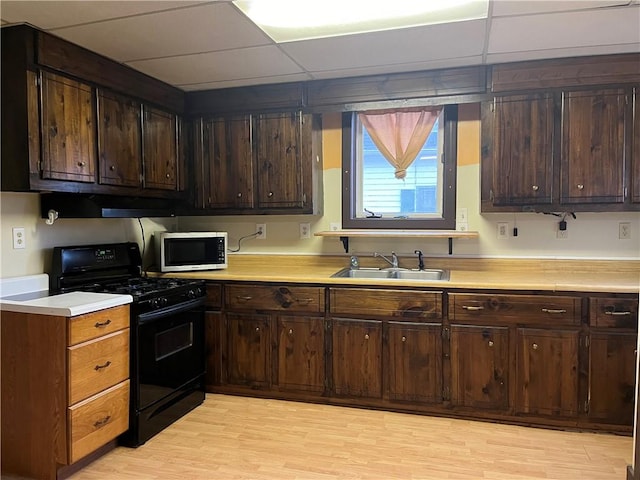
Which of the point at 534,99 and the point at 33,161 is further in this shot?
the point at 534,99

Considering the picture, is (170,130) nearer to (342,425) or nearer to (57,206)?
(57,206)

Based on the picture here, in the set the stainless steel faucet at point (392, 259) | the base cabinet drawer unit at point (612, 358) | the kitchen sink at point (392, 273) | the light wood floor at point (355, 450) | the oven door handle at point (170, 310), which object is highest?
the stainless steel faucet at point (392, 259)

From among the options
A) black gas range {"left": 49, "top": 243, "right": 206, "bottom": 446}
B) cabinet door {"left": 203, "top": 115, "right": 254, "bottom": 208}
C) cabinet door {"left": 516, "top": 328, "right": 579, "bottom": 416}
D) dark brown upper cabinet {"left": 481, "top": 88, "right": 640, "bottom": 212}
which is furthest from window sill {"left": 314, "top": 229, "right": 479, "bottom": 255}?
black gas range {"left": 49, "top": 243, "right": 206, "bottom": 446}

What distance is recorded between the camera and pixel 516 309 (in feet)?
8.84

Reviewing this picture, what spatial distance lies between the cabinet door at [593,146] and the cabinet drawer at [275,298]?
1.71 metres

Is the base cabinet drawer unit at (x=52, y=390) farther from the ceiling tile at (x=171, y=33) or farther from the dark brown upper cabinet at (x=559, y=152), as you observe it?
the dark brown upper cabinet at (x=559, y=152)

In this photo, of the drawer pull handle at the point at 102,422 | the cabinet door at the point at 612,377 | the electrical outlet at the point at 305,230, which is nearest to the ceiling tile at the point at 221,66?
the electrical outlet at the point at 305,230

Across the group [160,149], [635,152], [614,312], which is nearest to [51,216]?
[160,149]

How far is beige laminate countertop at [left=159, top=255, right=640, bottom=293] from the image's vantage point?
2.67 metres

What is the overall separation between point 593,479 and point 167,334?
93.8 inches

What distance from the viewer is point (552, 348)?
2662 mm

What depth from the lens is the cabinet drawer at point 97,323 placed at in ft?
7.09

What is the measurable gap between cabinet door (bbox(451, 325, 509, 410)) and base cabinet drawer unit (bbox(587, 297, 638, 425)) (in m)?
0.47

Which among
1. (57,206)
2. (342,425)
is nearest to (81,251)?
(57,206)
